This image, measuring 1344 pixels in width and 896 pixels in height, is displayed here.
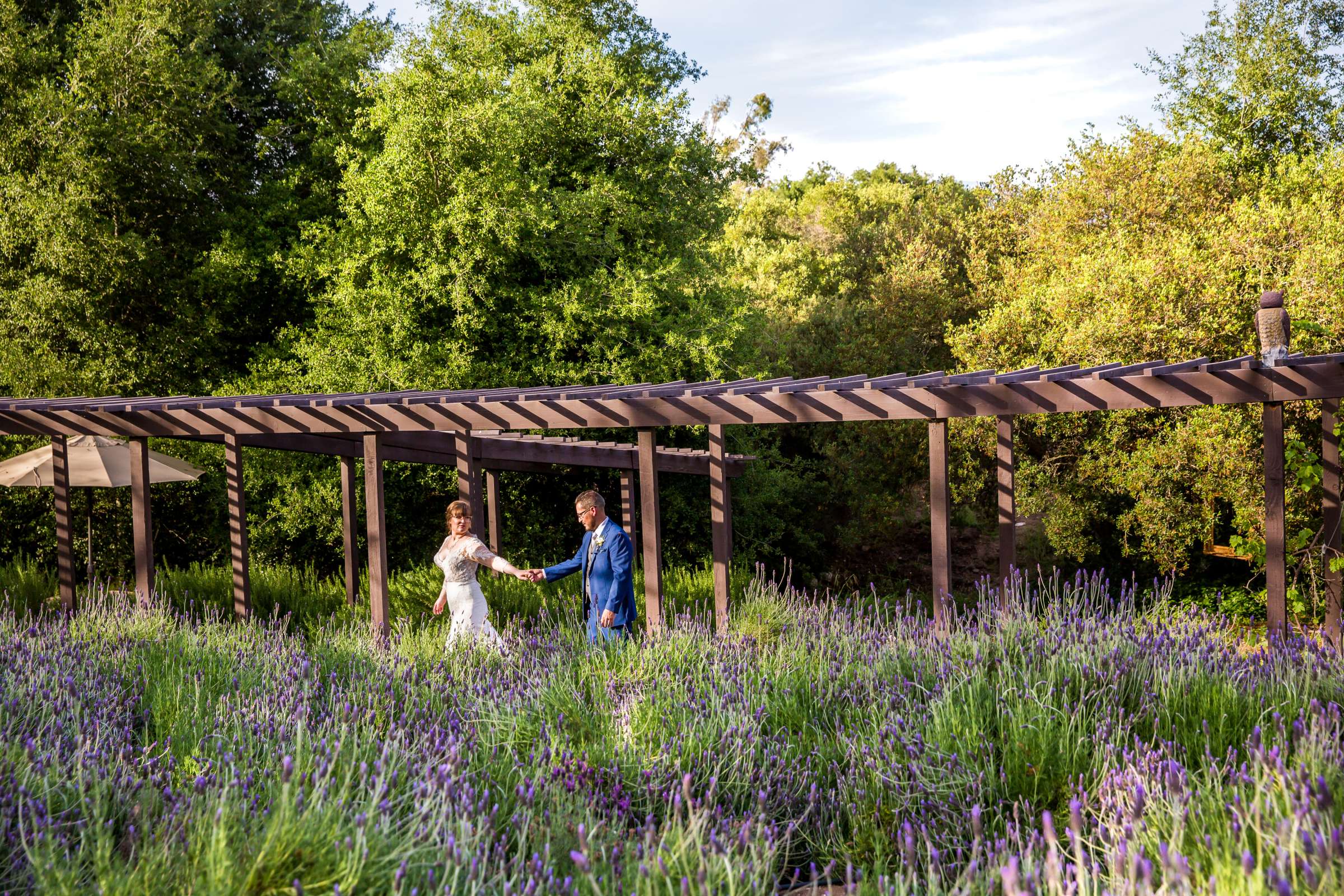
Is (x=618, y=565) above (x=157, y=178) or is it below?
below

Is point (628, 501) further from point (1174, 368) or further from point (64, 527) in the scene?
point (1174, 368)

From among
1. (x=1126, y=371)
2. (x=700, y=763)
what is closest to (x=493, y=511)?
(x=1126, y=371)

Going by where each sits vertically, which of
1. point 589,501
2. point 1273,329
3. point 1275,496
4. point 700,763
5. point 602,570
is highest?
point 1273,329

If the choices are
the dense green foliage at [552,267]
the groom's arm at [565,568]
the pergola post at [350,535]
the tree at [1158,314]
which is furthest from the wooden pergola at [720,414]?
the tree at [1158,314]

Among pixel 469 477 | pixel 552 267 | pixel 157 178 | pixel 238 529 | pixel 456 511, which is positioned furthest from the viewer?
pixel 157 178

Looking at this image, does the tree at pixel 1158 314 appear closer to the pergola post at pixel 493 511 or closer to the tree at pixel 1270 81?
the tree at pixel 1270 81

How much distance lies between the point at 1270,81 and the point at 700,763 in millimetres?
21147

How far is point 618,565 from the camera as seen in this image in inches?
244

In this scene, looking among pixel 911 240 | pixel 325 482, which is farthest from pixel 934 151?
pixel 325 482

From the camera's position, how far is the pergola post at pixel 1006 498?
23.2 feet

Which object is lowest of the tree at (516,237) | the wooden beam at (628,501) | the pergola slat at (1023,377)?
the wooden beam at (628,501)

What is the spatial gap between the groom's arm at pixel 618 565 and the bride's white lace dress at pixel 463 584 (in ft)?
3.41

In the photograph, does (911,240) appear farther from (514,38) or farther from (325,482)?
(325,482)

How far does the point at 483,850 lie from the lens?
2.71 meters
